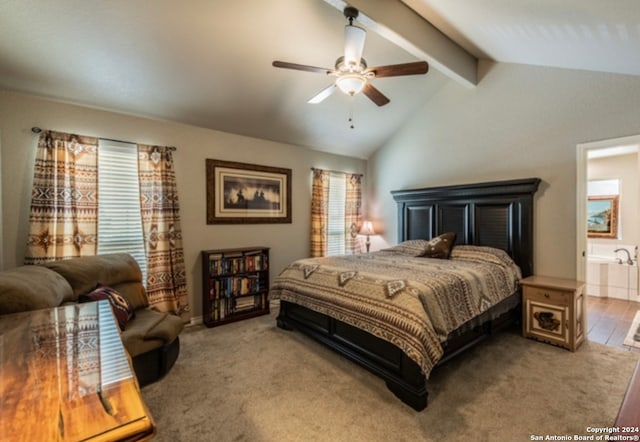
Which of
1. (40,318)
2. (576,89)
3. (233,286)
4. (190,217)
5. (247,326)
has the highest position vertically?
(576,89)

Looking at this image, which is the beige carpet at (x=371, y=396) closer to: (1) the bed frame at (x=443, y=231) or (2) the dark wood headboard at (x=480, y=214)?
(1) the bed frame at (x=443, y=231)

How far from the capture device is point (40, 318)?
144 cm

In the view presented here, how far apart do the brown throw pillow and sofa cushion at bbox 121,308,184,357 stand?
2.98 meters

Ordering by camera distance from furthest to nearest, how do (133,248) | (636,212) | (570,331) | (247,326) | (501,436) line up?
(636,212)
(247,326)
(133,248)
(570,331)
(501,436)

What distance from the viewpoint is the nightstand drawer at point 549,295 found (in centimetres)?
293

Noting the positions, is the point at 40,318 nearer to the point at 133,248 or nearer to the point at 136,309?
the point at 136,309

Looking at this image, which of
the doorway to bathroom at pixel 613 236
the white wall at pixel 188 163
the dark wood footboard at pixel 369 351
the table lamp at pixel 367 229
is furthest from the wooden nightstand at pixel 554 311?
the white wall at pixel 188 163

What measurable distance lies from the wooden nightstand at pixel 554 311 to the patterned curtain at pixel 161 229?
395cm

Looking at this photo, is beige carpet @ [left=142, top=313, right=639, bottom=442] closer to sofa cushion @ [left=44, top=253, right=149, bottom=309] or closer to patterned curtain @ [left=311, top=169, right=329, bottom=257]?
sofa cushion @ [left=44, top=253, right=149, bottom=309]

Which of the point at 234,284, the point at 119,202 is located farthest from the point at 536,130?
the point at 119,202

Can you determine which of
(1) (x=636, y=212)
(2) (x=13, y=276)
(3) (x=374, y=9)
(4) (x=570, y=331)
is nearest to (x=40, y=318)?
(2) (x=13, y=276)

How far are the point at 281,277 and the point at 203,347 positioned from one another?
109cm

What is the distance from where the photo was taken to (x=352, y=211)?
17.9ft

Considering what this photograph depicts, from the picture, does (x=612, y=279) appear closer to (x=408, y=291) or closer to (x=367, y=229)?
(x=367, y=229)
